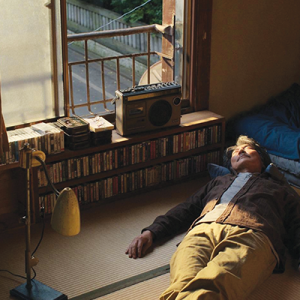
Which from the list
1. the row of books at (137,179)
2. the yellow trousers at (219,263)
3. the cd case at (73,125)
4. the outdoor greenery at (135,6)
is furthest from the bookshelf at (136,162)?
the outdoor greenery at (135,6)

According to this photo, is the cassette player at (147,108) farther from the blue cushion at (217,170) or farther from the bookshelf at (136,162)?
the blue cushion at (217,170)

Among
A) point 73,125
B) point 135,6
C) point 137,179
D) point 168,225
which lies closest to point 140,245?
point 168,225

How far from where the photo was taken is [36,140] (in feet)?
9.89

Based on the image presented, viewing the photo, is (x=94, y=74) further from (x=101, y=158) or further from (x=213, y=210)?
(x=213, y=210)

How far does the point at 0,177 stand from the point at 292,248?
1714 millimetres

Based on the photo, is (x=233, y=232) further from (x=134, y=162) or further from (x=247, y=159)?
(x=134, y=162)

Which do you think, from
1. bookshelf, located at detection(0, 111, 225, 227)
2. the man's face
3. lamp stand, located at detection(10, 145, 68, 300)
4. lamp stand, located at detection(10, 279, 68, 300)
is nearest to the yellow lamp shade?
lamp stand, located at detection(10, 145, 68, 300)

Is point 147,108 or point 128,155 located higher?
point 147,108

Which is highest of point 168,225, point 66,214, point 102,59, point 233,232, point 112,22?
point 112,22

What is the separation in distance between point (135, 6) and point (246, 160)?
6.93 ft

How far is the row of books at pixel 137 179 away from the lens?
330 cm

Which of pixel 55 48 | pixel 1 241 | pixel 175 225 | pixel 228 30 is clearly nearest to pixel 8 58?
pixel 55 48

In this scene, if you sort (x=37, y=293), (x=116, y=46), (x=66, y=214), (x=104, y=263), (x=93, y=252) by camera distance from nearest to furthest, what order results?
(x=66, y=214), (x=37, y=293), (x=104, y=263), (x=93, y=252), (x=116, y=46)

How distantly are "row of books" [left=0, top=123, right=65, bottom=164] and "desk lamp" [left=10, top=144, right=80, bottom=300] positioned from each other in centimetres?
67
